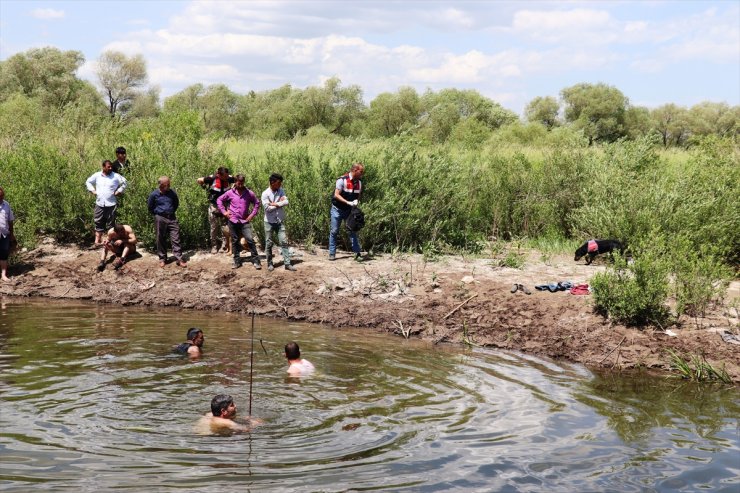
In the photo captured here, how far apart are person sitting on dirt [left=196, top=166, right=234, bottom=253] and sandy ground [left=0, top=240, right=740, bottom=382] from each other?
547 mm

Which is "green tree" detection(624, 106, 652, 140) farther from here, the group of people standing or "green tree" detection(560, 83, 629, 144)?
the group of people standing

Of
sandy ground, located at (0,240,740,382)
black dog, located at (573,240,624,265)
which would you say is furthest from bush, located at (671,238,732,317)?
black dog, located at (573,240,624,265)

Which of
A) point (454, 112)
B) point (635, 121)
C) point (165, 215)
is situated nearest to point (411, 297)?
point (165, 215)

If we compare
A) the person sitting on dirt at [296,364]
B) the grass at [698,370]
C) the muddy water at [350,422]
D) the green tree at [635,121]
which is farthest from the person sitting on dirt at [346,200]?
the green tree at [635,121]

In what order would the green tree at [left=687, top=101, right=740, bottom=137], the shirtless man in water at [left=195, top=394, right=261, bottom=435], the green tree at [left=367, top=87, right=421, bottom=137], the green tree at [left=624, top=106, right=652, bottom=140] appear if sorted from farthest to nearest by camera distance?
1. the green tree at [left=687, top=101, right=740, bottom=137]
2. the green tree at [left=624, top=106, right=652, bottom=140]
3. the green tree at [left=367, top=87, right=421, bottom=137]
4. the shirtless man in water at [left=195, top=394, right=261, bottom=435]

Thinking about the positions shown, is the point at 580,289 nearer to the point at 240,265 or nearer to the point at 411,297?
the point at 411,297

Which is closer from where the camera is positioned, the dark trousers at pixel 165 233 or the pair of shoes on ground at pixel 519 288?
the pair of shoes on ground at pixel 519 288

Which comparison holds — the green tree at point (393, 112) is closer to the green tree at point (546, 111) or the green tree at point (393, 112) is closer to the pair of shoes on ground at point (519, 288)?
the green tree at point (546, 111)

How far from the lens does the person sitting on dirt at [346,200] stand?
16656 mm

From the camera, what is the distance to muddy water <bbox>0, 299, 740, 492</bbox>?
297 inches

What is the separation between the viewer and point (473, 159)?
22969 millimetres

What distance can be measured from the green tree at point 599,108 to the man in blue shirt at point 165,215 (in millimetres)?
48378

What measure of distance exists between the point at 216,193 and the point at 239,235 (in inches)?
45.5

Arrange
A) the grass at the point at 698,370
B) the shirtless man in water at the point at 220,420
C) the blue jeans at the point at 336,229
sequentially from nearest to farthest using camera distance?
the shirtless man in water at the point at 220,420 < the grass at the point at 698,370 < the blue jeans at the point at 336,229
